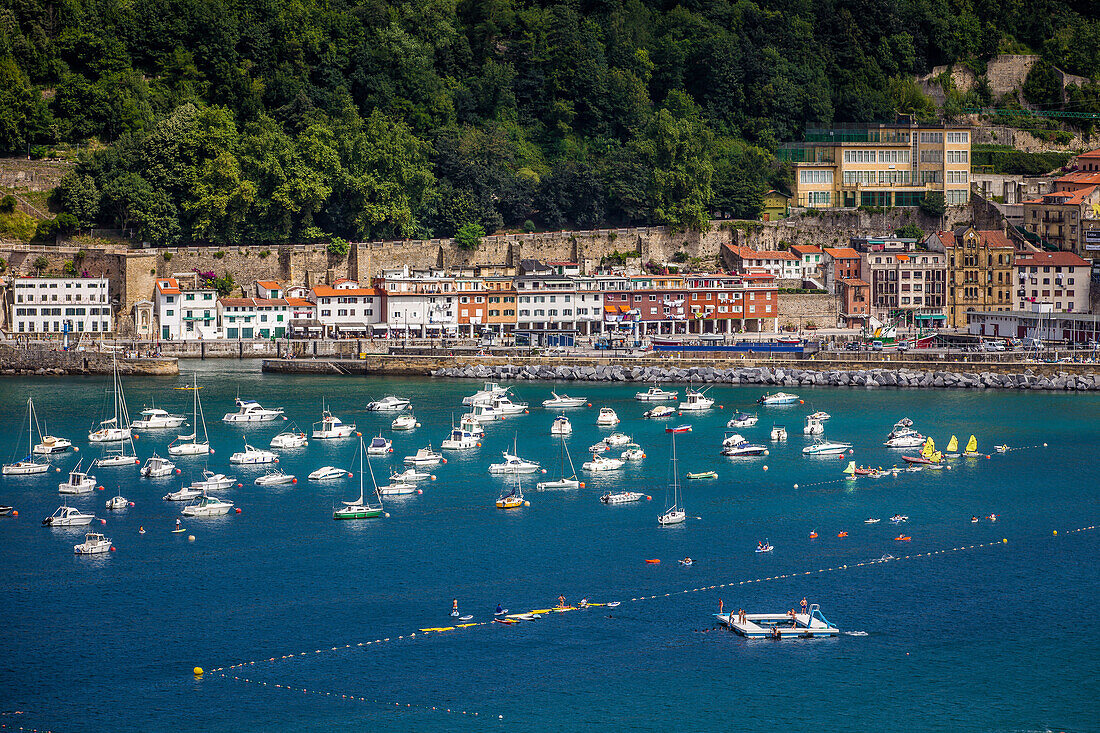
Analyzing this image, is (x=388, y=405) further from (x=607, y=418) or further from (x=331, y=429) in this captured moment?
(x=607, y=418)

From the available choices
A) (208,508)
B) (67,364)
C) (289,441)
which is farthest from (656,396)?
(67,364)

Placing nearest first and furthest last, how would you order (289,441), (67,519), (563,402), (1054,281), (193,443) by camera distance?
(67,519)
(193,443)
(289,441)
(563,402)
(1054,281)

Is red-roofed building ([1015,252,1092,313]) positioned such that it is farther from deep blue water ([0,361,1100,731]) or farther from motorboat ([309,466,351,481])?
motorboat ([309,466,351,481])

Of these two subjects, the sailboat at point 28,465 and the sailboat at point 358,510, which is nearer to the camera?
the sailboat at point 358,510

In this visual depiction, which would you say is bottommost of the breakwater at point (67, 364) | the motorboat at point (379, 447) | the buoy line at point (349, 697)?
the buoy line at point (349, 697)

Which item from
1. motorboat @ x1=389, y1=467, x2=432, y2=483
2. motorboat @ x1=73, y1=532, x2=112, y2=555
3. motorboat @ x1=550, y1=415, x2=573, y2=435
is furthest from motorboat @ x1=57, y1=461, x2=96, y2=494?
motorboat @ x1=550, y1=415, x2=573, y2=435

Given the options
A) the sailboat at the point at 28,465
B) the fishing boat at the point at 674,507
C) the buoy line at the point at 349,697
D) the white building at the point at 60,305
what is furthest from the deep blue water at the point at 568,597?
the white building at the point at 60,305

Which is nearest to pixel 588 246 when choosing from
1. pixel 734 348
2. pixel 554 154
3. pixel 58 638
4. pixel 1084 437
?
pixel 554 154

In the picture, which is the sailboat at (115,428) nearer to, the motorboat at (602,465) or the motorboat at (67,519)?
the motorboat at (67,519)
